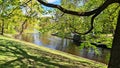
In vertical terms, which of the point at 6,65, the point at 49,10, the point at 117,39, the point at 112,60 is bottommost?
the point at 6,65

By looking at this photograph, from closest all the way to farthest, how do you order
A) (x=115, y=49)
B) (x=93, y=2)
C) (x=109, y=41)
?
1. (x=115, y=49)
2. (x=93, y=2)
3. (x=109, y=41)

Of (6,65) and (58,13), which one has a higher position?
(58,13)

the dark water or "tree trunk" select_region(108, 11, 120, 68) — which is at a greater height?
"tree trunk" select_region(108, 11, 120, 68)

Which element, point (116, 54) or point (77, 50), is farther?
point (77, 50)

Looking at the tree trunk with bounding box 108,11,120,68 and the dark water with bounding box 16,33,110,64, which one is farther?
the dark water with bounding box 16,33,110,64

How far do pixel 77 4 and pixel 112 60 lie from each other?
14.8 meters

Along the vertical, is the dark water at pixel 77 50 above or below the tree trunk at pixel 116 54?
below

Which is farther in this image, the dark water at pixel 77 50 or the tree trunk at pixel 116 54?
the dark water at pixel 77 50

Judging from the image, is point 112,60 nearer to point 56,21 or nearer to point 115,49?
point 115,49

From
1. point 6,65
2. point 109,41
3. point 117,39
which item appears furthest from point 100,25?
point 117,39

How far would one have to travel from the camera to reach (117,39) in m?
6.60

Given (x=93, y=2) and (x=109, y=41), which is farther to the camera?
(x=109, y=41)

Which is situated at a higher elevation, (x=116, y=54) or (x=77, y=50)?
(x=116, y=54)

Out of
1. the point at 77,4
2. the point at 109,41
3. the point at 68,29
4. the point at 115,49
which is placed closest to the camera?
the point at 115,49
